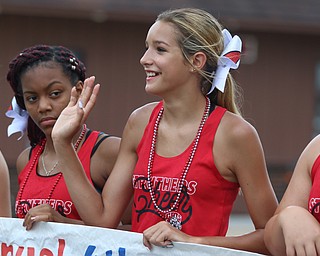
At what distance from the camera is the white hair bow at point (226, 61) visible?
3662 mm

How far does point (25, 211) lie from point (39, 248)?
1.13 feet

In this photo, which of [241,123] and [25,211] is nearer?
[241,123]

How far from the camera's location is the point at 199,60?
3.67 m

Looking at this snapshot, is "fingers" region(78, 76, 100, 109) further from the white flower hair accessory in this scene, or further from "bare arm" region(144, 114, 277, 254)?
the white flower hair accessory

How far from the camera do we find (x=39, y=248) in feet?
11.9

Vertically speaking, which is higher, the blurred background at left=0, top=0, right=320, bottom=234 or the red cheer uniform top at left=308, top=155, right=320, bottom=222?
the blurred background at left=0, top=0, right=320, bottom=234

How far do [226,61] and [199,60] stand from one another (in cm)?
13

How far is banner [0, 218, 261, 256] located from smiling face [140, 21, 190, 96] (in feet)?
2.18

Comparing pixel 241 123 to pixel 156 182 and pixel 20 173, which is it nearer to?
pixel 156 182

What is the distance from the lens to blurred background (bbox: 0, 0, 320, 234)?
41.6ft

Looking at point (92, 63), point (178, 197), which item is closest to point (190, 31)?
point (178, 197)

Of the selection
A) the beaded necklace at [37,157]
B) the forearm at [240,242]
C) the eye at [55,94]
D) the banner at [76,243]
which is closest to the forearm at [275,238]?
the banner at [76,243]

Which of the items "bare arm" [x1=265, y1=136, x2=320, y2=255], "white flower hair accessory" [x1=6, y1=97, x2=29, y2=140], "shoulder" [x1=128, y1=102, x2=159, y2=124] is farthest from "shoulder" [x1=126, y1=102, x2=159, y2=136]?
"bare arm" [x1=265, y1=136, x2=320, y2=255]

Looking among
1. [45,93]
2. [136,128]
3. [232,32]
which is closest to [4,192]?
[45,93]
